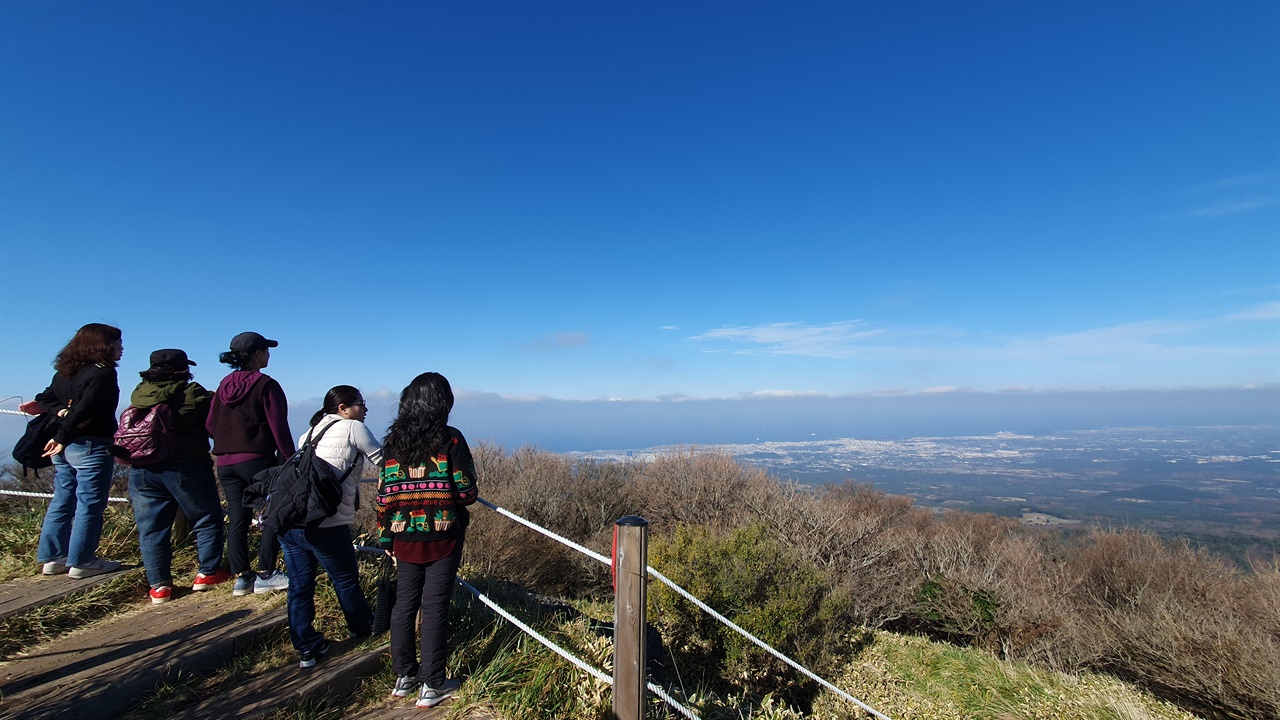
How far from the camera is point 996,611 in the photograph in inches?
506

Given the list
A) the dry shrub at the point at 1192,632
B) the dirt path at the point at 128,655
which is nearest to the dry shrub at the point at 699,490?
the dry shrub at the point at 1192,632

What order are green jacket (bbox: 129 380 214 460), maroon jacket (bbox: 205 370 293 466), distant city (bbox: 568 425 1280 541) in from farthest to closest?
distant city (bbox: 568 425 1280 541) < green jacket (bbox: 129 380 214 460) < maroon jacket (bbox: 205 370 293 466)

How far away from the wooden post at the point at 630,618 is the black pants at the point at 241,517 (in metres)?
2.35

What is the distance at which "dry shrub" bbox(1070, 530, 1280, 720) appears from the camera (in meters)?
9.09

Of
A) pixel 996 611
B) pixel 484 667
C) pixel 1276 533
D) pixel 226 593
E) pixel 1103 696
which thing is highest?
pixel 226 593

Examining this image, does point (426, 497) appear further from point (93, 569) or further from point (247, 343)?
point (93, 569)

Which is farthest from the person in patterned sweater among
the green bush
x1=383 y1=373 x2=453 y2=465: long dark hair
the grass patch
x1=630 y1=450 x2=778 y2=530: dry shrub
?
x1=630 y1=450 x2=778 y2=530: dry shrub

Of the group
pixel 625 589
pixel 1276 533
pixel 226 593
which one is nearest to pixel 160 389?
pixel 226 593

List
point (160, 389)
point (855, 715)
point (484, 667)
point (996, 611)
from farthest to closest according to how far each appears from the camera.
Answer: point (996, 611) < point (855, 715) < point (160, 389) < point (484, 667)

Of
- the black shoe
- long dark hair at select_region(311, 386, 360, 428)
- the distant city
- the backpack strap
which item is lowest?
the distant city

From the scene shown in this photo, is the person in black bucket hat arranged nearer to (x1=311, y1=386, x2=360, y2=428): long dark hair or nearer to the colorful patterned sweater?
(x1=311, y1=386, x2=360, y2=428): long dark hair

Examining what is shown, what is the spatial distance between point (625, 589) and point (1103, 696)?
7.37 meters

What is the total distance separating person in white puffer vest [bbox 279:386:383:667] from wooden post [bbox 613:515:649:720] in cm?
139

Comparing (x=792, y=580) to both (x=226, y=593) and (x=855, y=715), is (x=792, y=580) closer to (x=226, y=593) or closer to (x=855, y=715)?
(x=855, y=715)
